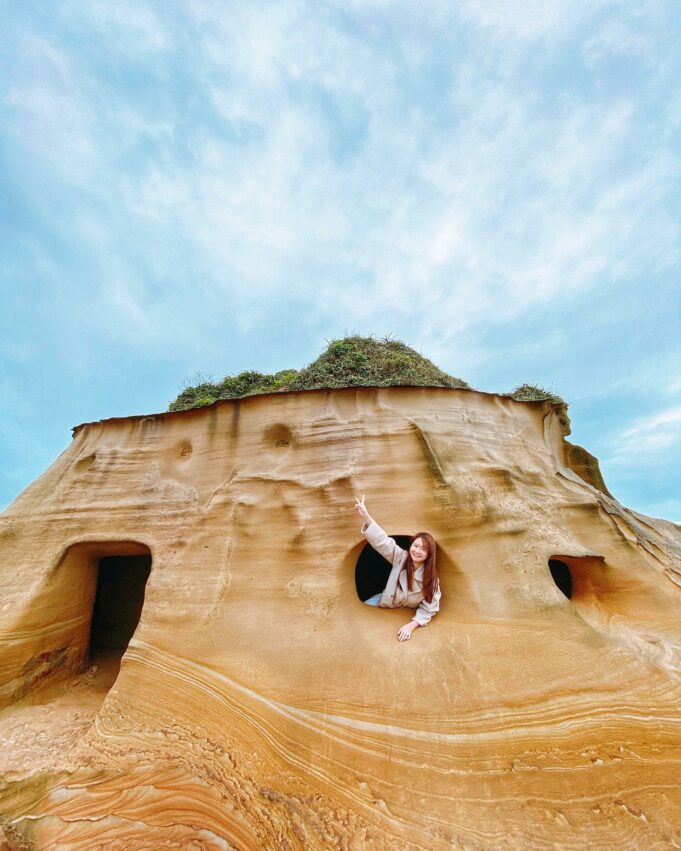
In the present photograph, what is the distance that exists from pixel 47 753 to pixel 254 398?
3.99 m

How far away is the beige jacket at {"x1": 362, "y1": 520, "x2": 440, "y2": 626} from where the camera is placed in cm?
353

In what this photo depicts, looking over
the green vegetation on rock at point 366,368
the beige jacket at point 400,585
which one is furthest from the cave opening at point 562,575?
the green vegetation on rock at point 366,368

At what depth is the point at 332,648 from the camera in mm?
3514

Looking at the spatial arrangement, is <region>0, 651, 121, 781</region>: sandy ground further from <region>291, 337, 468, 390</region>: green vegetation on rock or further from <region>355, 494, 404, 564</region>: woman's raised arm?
<region>291, 337, 468, 390</region>: green vegetation on rock

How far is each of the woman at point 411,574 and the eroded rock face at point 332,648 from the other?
0.59ft

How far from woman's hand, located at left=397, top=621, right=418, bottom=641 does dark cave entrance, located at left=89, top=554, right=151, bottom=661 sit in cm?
418

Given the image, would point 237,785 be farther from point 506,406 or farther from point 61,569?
point 506,406

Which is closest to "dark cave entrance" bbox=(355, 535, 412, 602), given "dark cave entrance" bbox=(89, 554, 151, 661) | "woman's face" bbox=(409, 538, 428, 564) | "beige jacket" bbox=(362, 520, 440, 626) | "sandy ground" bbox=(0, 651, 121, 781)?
"beige jacket" bbox=(362, 520, 440, 626)

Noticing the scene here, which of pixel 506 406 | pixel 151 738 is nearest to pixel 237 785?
pixel 151 738

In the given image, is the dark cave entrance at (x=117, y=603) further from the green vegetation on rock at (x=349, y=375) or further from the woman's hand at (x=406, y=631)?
the woman's hand at (x=406, y=631)

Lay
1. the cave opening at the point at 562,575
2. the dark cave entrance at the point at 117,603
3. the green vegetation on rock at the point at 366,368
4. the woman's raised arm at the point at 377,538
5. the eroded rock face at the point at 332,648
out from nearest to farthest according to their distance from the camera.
→ the eroded rock face at the point at 332,648
the woman's raised arm at the point at 377,538
the cave opening at the point at 562,575
the dark cave entrance at the point at 117,603
the green vegetation on rock at the point at 366,368

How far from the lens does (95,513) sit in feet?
15.6

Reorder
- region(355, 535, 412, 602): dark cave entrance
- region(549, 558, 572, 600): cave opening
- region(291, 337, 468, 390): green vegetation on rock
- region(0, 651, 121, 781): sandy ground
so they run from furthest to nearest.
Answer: region(291, 337, 468, 390): green vegetation on rock
region(355, 535, 412, 602): dark cave entrance
region(549, 558, 572, 600): cave opening
region(0, 651, 121, 781): sandy ground

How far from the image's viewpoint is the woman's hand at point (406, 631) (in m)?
3.54
